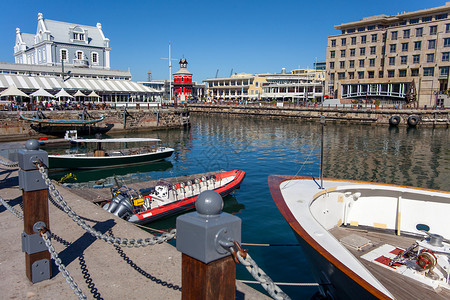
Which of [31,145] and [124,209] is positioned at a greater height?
[31,145]

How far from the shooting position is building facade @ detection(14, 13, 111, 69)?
63781mm

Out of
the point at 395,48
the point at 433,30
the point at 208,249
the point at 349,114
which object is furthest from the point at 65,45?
the point at 433,30

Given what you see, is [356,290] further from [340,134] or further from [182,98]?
[182,98]

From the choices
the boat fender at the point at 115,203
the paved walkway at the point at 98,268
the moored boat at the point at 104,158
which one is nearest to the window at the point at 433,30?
the moored boat at the point at 104,158

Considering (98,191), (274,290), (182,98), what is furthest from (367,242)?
(182,98)

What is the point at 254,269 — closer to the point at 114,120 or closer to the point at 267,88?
the point at 114,120

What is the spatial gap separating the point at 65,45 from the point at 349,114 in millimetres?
57702

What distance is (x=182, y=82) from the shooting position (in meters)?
94.4

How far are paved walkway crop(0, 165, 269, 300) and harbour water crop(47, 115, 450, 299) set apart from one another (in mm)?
4774

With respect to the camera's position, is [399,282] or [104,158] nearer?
[399,282]

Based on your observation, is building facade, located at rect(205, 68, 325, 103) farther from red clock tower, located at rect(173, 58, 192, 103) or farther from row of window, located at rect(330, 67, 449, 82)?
red clock tower, located at rect(173, 58, 192, 103)

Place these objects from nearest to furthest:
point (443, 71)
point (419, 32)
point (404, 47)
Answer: point (443, 71)
point (419, 32)
point (404, 47)

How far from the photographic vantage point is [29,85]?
4803cm

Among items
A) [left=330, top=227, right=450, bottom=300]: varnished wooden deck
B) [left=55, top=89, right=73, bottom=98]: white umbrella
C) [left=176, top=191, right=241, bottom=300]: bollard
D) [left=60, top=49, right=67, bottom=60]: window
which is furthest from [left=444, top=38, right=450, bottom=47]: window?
[left=176, top=191, right=241, bottom=300]: bollard
